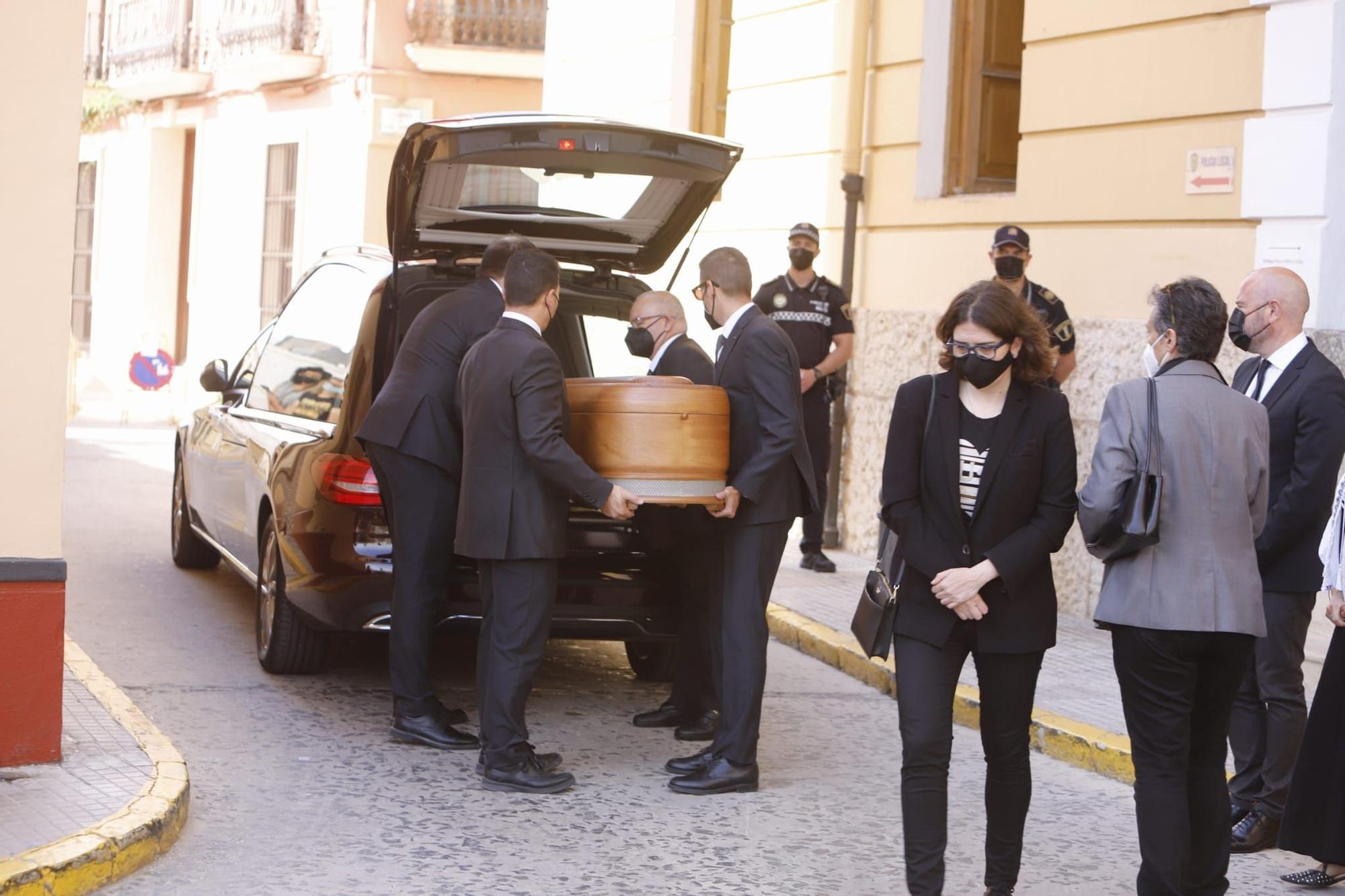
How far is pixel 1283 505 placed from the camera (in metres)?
5.84

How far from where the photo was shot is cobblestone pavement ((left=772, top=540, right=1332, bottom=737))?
7.82 meters

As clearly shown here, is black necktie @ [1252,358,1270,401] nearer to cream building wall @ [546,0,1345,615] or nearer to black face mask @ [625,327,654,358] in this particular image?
black face mask @ [625,327,654,358]

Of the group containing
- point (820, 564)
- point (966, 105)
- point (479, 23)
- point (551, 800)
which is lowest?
point (551, 800)

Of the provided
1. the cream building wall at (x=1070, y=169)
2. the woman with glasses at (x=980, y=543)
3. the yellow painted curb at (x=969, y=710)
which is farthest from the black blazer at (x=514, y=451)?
the cream building wall at (x=1070, y=169)

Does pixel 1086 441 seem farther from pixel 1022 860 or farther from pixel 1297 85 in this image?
pixel 1022 860

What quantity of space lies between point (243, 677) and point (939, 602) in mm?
4011

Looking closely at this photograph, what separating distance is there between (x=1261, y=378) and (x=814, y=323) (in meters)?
5.19

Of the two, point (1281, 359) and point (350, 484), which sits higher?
point (1281, 359)

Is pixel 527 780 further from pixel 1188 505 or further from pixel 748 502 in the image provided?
pixel 1188 505

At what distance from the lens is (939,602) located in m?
5.02

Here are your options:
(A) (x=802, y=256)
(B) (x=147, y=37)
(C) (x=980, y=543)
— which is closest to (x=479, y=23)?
(B) (x=147, y=37)

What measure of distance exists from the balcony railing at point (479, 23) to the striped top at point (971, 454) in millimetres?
17223

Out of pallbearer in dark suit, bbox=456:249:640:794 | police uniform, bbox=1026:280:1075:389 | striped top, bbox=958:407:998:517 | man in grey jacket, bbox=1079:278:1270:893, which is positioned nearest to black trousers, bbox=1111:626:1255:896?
man in grey jacket, bbox=1079:278:1270:893

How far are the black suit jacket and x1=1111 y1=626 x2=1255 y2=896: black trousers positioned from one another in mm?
2863
